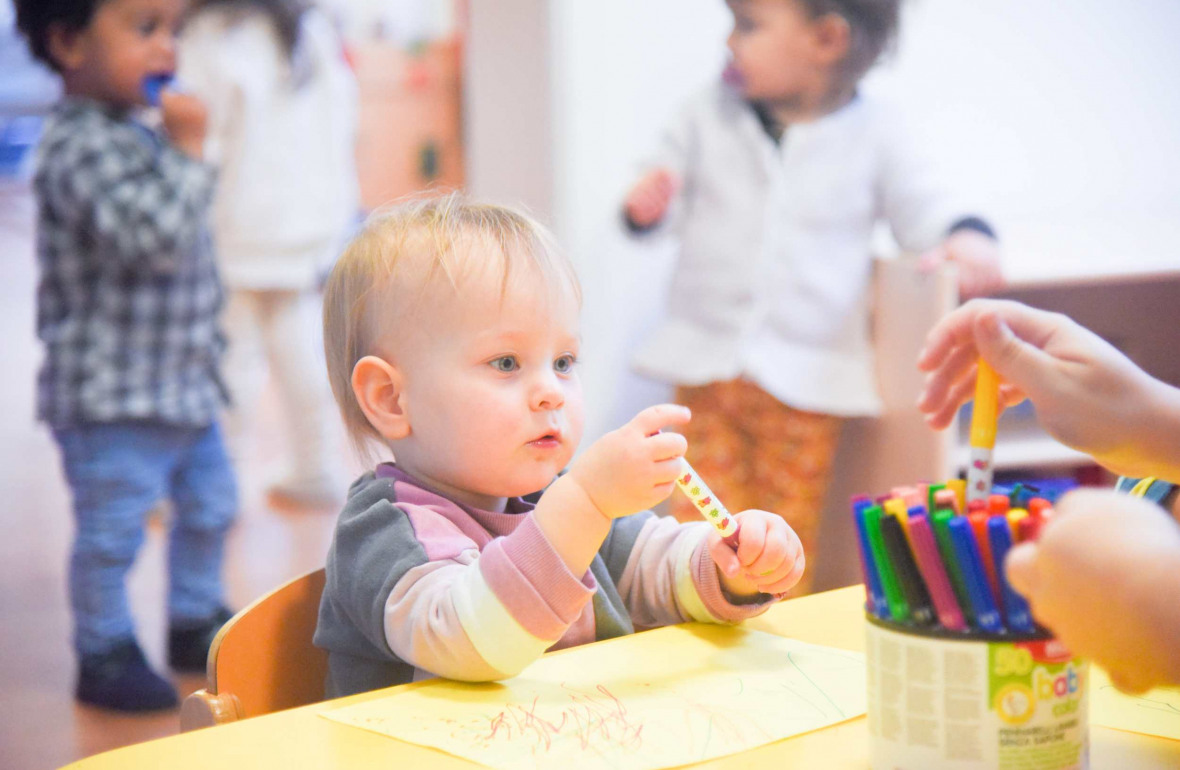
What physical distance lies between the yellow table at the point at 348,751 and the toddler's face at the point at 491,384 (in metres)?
0.22

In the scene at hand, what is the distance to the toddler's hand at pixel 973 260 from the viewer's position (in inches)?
68.8

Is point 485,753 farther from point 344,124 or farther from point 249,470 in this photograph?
point 249,470

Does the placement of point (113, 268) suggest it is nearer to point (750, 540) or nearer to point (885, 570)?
point (750, 540)

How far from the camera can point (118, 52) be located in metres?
1.70

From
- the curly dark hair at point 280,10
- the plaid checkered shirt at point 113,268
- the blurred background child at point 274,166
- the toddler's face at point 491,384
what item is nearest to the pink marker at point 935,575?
the toddler's face at point 491,384

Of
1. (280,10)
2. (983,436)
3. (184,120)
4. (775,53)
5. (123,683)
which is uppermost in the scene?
(280,10)

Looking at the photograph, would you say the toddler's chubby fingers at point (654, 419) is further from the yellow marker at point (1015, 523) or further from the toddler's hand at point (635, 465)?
the yellow marker at point (1015, 523)

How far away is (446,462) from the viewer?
0.78 metres

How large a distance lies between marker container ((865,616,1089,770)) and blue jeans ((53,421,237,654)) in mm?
1476

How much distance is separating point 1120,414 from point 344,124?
2.45 m

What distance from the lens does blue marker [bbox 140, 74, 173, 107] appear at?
5.70 feet

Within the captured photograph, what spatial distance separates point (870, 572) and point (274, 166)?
2.42 metres

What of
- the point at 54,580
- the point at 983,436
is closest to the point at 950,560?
the point at 983,436

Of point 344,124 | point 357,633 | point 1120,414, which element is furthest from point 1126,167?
point 357,633
